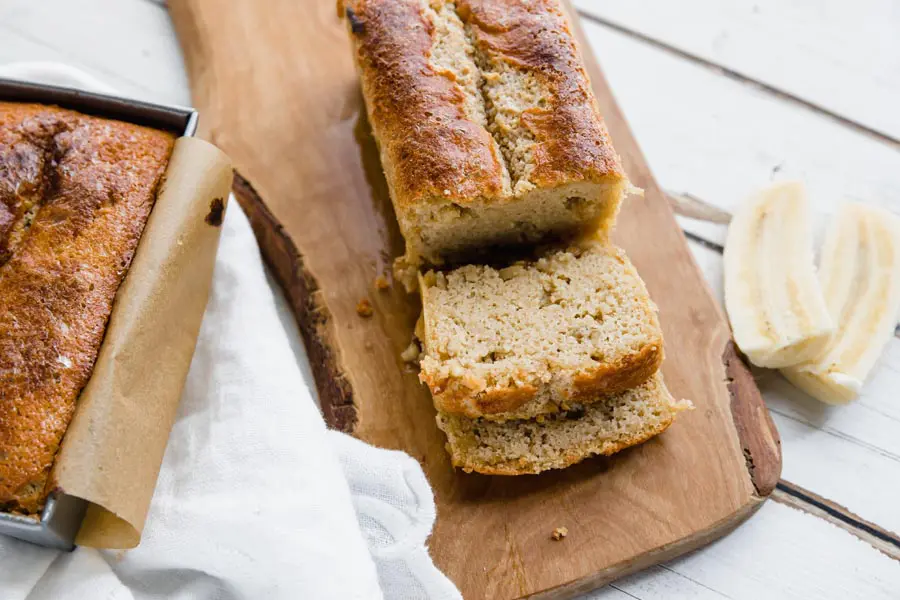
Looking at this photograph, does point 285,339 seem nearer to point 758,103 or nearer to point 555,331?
point 555,331

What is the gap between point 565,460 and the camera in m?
2.37

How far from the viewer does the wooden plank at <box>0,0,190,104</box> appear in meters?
3.05

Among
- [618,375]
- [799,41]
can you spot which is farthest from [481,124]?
[799,41]

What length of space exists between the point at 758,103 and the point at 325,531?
226 cm

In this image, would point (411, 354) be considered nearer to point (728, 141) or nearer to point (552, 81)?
point (552, 81)

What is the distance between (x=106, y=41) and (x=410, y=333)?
5.28ft

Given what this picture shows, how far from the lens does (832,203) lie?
121 inches

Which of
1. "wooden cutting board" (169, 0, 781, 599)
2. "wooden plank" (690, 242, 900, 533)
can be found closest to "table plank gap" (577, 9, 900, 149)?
"wooden cutting board" (169, 0, 781, 599)

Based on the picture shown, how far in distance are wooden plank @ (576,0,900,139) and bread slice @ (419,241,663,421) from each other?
126 centimetres

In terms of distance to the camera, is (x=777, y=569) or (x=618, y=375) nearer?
(x=618, y=375)

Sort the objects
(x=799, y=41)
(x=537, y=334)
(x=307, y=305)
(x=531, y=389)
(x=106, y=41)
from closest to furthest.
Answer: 1. (x=531, y=389)
2. (x=537, y=334)
3. (x=307, y=305)
4. (x=106, y=41)
5. (x=799, y=41)

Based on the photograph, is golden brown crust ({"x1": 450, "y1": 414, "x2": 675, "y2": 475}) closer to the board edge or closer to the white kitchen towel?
the white kitchen towel

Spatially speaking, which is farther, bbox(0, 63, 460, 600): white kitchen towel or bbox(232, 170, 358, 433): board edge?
bbox(232, 170, 358, 433): board edge

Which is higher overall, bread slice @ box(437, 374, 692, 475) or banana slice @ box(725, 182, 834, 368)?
banana slice @ box(725, 182, 834, 368)
